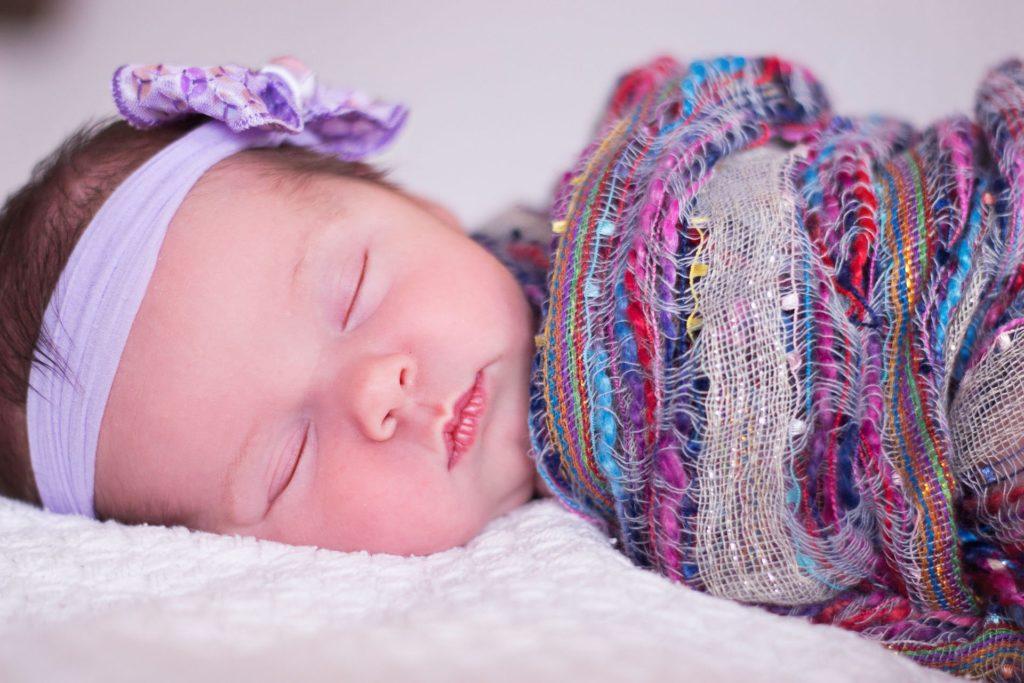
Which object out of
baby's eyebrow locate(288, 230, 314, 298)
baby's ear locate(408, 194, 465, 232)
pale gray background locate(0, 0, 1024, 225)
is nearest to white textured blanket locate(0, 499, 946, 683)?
baby's eyebrow locate(288, 230, 314, 298)

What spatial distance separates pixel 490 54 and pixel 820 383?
4.91 feet

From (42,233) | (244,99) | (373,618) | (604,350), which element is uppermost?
(244,99)

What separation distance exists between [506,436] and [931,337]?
1.33 ft

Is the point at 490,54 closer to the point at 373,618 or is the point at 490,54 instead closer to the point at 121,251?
the point at 121,251

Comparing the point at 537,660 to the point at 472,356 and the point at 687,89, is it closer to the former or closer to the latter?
the point at 472,356

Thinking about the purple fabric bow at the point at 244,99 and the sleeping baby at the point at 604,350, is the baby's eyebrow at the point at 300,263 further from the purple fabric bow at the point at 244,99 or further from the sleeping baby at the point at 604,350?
the purple fabric bow at the point at 244,99

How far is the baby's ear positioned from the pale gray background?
601 mm

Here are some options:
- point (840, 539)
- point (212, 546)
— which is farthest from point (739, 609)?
point (212, 546)

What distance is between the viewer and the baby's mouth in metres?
0.83

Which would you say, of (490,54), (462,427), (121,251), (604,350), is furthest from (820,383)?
(490,54)

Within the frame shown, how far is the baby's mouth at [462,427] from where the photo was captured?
0.83 meters

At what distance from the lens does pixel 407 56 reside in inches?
80.6

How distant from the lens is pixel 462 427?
2.75ft

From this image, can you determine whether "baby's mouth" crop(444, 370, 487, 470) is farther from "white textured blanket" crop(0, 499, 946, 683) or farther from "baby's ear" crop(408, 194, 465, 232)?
"baby's ear" crop(408, 194, 465, 232)
